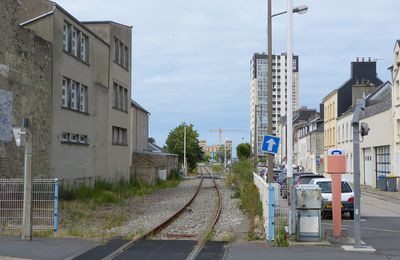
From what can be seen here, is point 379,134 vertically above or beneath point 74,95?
beneath

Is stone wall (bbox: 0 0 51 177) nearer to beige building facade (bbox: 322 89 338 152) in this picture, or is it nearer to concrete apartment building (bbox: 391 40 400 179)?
concrete apartment building (bbox: 391 40 400 179)

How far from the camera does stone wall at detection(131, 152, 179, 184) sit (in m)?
48.0

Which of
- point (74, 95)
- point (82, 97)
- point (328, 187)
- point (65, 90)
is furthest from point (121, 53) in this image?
point (328, 187)

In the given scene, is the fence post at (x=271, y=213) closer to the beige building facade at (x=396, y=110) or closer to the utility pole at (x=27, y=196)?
the utility pole at (x=27, y=196)

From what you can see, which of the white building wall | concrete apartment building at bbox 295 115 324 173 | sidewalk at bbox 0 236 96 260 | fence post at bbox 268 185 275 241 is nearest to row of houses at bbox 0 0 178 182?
sidewalk at bbox 0 236 96 260

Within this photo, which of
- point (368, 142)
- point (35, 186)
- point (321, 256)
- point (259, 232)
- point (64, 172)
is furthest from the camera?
point (368, 142)

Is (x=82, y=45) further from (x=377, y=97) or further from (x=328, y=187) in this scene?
(x=377, y=97)

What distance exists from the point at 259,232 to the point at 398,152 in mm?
29412

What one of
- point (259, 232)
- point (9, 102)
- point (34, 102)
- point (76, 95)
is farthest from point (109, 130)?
point (259, 232)

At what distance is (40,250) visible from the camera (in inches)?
479

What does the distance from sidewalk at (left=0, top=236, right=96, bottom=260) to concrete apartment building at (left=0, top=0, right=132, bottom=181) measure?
39.6 ft

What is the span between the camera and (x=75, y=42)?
31047mm

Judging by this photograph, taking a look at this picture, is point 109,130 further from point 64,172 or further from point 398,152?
point 398,152

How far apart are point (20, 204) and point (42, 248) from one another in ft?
15.3
